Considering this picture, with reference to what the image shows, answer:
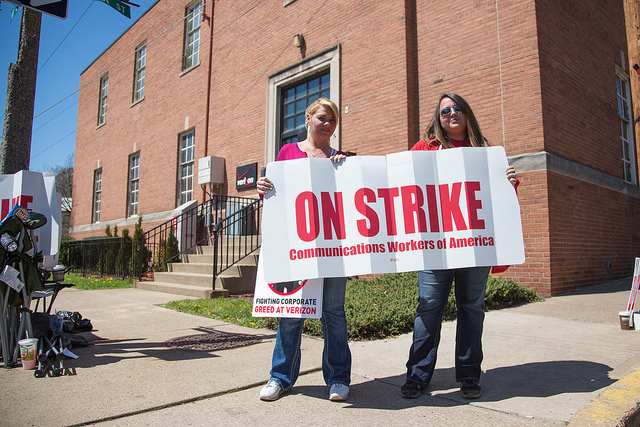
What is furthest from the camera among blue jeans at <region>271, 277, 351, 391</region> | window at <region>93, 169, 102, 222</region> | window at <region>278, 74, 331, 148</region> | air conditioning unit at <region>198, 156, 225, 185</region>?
window at <region>93, 169, 102, 222</region>

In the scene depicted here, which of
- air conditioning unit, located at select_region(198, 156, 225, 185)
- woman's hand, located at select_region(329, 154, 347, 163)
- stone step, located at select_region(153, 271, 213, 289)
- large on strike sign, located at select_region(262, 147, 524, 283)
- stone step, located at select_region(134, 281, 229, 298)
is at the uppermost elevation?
air conditioning unit, located at select_region(198, 156, 225, 185)

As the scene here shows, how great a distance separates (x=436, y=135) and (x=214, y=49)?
40.1 ft

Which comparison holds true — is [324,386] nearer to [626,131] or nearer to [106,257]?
[626,131]

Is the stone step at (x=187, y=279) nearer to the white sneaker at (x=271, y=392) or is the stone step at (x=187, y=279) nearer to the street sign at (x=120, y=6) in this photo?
the street sign at (x=120, y=6)

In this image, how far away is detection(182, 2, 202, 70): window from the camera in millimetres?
14717

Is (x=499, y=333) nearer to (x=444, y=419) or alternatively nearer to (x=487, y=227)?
(x=487, y=227)

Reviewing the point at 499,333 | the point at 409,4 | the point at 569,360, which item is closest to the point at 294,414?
the point at 569,360

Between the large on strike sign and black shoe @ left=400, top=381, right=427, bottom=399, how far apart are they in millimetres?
706

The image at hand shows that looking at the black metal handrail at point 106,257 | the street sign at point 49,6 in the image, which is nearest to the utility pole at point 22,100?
the street sign at point 49,6

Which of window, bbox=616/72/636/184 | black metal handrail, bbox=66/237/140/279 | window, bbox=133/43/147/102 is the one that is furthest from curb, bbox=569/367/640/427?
window, bbox=133/43/147/102

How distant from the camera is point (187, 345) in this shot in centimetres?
429

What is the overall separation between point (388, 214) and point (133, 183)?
53.9ft

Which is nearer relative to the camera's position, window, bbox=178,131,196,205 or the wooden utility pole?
the wooden utility pole

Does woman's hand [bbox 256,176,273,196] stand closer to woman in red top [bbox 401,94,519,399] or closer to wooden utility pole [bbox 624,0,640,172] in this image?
woman in red top [bbox 401,94,519,399]
